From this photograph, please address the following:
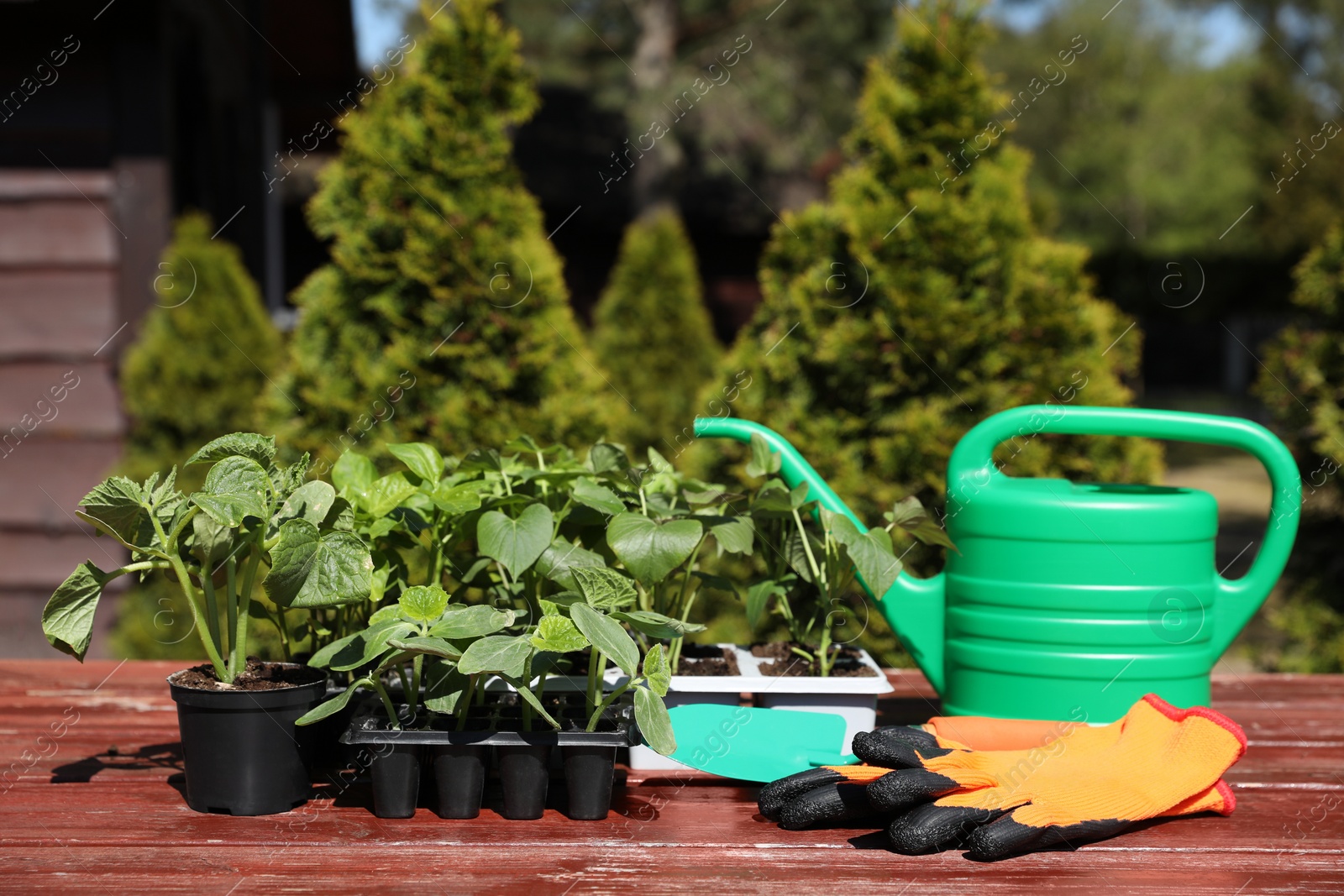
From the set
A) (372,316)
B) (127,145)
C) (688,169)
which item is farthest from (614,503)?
(688,169)

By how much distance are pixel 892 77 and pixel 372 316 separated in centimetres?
152

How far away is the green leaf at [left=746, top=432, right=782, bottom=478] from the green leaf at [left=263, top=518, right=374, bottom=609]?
0.56m

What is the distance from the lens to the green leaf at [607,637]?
1099 mm

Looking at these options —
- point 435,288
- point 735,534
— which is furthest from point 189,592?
point 435,288

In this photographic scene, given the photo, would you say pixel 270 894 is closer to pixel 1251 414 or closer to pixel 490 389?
pixel 490 389

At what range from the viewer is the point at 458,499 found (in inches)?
52.1

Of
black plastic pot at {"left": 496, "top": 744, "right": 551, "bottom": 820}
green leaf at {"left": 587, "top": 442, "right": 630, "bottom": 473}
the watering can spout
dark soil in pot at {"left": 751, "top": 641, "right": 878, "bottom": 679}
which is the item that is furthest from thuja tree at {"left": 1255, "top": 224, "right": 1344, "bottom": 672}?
black plastic pot at {"left": 496, "top": 744, "right": 551, "bottom": 820}

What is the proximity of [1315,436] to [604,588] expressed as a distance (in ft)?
7.98

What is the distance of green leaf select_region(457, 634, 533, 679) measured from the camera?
110 cm

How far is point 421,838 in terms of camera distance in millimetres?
1129

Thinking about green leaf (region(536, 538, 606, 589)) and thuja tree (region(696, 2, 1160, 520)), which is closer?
green leaf (region(536, 538, 606, 589))

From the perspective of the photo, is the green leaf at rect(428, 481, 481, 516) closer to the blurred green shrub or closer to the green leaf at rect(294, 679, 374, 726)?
the green leaf at rect(294, 679, 374, 726)

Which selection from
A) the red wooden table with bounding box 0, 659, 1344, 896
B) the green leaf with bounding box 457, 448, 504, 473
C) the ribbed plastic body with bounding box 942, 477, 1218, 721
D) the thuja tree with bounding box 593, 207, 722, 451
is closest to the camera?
the red wooden table with bounding box 0, 659, 1344, 896

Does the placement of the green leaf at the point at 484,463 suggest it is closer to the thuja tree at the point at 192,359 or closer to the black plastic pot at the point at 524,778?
the black plastic pot at the point at 524,778
